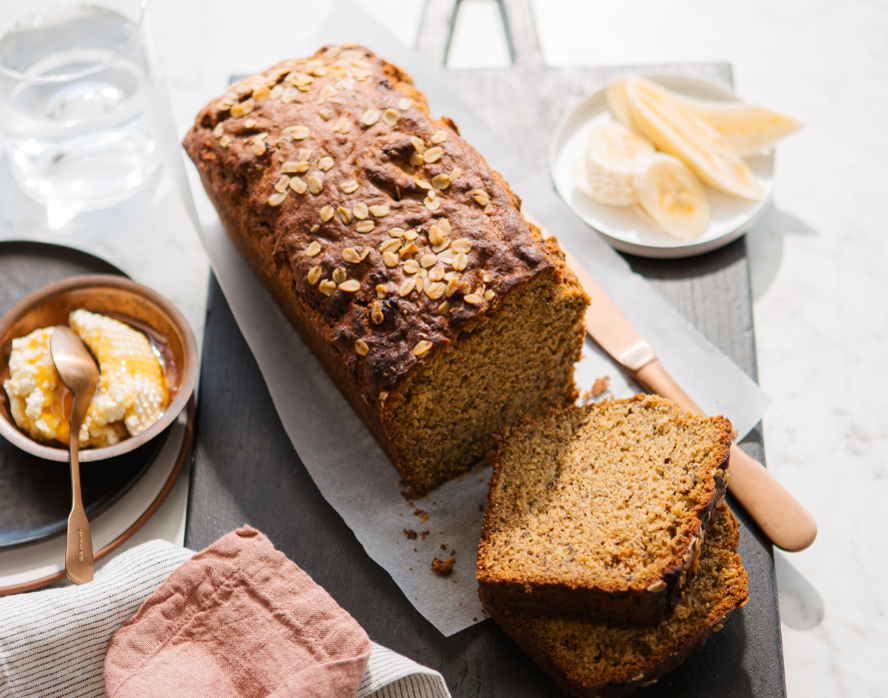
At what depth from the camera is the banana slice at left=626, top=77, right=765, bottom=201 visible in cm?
312

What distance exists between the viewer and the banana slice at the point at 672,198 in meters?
3.07

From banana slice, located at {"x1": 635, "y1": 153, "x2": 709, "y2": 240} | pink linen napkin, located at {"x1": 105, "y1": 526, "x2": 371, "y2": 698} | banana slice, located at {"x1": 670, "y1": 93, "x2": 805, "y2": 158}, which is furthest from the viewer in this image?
banana slice, located at {"x1": 670, "y1": 93, "x2": 805, "y2": 158}

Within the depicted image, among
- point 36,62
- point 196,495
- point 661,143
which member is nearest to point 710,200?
point 661,143

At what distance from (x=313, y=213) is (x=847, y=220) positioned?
245cm

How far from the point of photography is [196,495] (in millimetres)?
2662

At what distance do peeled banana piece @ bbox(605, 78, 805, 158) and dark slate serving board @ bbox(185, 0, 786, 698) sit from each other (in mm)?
420

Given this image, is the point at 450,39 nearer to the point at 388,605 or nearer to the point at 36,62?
the point at 36,62

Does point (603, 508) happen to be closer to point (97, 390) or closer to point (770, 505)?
point (770, 505)

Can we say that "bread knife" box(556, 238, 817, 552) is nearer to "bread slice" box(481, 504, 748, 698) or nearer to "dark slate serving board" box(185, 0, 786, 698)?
"dark slate serving board" box(185, 0, 786, 698)

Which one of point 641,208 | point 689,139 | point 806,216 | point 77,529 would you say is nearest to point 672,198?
point 641,208

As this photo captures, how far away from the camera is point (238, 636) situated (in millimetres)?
2158

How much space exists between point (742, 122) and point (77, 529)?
3031mm

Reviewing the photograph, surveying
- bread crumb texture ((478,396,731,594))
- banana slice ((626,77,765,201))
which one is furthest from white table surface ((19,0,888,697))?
bread crumb texture ((478,396,731,594))

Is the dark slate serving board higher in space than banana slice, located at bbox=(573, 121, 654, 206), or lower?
lower
